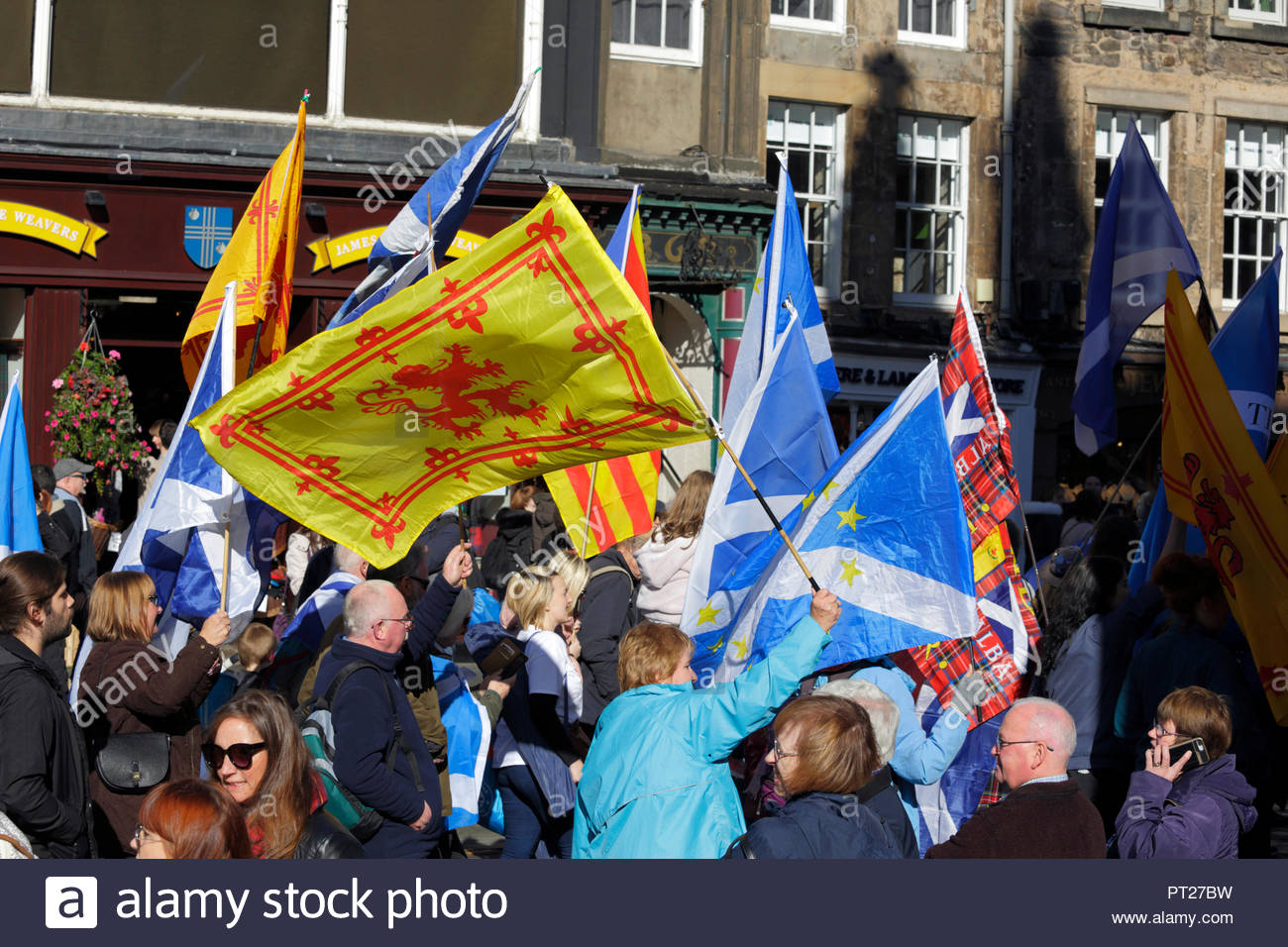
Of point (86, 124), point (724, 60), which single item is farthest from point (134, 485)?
point (724, 60)

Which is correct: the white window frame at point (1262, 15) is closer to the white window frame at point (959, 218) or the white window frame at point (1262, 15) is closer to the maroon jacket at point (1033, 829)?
the white window frame at point (959, 218)

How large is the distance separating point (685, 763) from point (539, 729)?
73.2 inches

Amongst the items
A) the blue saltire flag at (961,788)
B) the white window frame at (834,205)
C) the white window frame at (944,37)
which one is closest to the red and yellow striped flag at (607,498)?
the blue saltire flag at (961,788)

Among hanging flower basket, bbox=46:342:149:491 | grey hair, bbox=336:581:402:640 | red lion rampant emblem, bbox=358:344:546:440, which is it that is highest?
hanging flower basket, bbox=46:342:149:491

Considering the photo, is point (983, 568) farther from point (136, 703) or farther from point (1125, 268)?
point (136, 703)

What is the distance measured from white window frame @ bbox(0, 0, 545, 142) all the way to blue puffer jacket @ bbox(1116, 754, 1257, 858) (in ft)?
33.9

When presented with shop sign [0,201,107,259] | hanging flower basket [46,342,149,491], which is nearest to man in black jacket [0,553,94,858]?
hanging flower basket [46,342,149,491]

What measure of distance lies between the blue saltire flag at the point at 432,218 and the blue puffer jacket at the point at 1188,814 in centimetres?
363

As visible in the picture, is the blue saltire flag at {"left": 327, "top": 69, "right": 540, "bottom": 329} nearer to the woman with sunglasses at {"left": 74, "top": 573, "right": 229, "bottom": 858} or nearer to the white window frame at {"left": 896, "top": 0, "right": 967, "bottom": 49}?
the woman with sunglasses at {"left": 74, "top": 573, "right": 229, "bottom": 858}

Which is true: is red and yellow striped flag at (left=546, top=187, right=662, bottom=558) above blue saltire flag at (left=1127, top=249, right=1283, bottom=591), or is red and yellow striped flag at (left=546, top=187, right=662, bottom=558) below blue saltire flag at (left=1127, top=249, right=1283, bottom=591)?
below

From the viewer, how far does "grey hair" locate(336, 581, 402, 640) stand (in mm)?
5258

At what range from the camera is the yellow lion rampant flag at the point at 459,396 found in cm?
500

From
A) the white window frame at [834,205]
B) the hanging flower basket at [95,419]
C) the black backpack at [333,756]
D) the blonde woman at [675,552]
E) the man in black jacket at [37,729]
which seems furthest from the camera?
→ the white window frame at [834,205]

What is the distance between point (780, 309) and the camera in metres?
8.07
